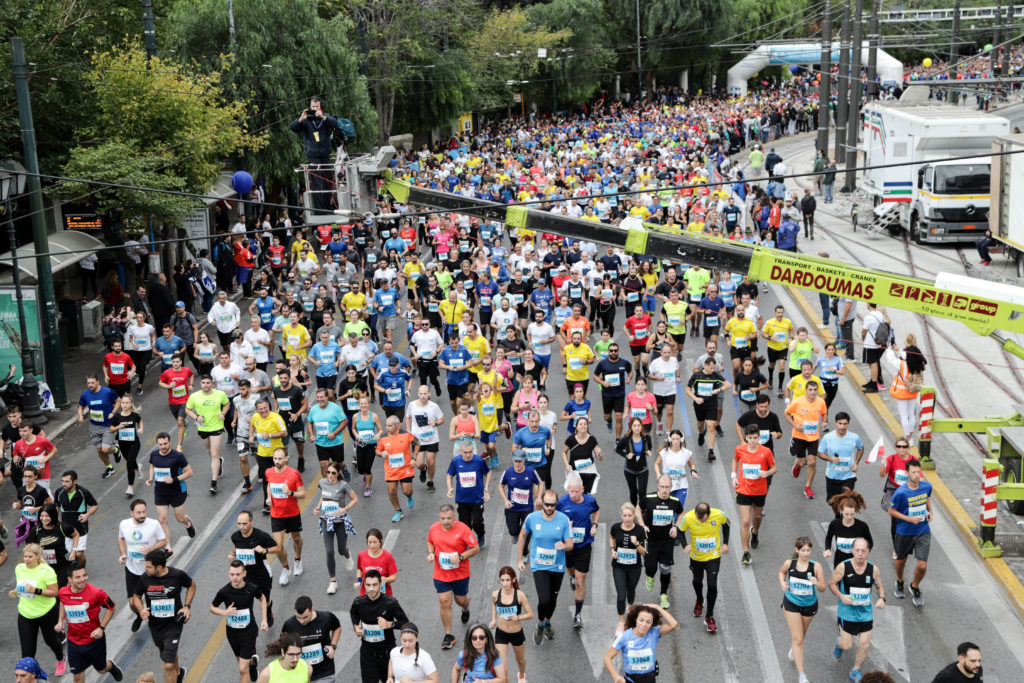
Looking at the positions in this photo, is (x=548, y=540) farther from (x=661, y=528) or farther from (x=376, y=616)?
(x=376, y=616)

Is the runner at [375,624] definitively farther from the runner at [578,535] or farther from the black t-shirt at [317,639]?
the runner at [578,535]

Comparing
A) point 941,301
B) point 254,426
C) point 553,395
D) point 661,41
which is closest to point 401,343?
point 553,395

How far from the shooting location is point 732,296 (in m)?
19.6

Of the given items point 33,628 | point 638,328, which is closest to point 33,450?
point 33,628

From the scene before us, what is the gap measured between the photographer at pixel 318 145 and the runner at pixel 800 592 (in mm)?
7136

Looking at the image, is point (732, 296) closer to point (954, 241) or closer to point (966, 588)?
point (966, 588)

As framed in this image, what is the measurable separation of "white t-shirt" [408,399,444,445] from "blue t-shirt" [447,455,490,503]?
5.45 ft

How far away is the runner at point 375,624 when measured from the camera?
9367 millimetres

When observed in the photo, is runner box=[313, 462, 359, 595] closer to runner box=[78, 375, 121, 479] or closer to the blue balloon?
runner box=[78, 375, 121, 479]

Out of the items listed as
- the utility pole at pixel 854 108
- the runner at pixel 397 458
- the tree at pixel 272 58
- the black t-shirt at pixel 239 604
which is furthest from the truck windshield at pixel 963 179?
the black t-shirt at pixel 239 604

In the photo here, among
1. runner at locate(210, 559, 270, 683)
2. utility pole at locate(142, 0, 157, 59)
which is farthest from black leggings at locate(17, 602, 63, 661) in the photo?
utility pole at locate(142, 0, 157, 59)

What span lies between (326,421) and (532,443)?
262 cm

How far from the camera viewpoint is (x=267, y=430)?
44.9ft

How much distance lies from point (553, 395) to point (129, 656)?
895cm
